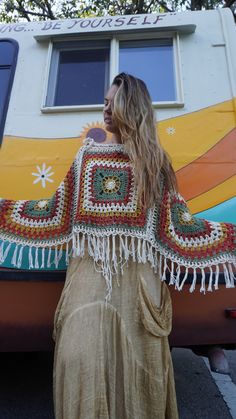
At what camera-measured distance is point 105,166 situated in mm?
1414

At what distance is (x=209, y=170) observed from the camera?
1.82 m

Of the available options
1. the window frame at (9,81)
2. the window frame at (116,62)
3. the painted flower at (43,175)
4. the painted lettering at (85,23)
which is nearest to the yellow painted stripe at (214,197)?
the window frame at (116,62)

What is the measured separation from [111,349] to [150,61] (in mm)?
1875

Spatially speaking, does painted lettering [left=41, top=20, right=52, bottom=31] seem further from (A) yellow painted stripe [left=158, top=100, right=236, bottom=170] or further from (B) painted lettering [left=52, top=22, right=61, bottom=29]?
(A) yellow painted stripe [left=158, top=100, right=236, bottom=170]

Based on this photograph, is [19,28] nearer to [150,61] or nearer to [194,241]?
[150,61]

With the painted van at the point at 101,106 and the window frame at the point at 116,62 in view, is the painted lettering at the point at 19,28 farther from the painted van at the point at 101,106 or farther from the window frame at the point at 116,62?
the window frame at the point at 116,62

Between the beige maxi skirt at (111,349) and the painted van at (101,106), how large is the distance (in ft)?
1.31

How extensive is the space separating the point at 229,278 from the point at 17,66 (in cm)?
188

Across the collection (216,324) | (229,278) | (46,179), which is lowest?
(216,324)

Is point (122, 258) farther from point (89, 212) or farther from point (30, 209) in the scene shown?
point (30, 209)

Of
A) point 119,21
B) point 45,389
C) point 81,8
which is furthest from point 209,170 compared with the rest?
point 81,8

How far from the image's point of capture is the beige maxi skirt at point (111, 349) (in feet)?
3.89

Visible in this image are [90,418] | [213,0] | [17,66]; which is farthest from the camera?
[213,0]

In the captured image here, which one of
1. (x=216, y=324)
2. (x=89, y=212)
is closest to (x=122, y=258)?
(x=89, y=212)
